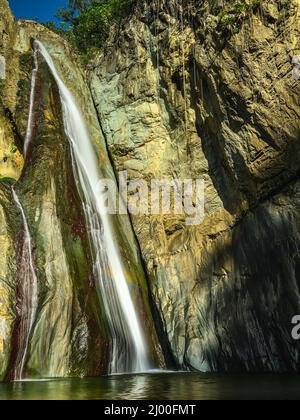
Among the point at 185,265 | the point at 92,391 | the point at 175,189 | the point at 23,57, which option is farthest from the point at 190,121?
the point at 92,391

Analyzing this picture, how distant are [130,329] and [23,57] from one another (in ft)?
39.1

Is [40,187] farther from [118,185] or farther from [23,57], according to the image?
[23,57]

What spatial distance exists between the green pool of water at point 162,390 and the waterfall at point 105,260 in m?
3.57

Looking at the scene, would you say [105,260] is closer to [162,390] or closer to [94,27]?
[162,390]

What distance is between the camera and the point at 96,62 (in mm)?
21531

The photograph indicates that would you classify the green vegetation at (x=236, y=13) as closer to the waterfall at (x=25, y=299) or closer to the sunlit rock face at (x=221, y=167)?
the sunlit rock face at (x=221, y=167)

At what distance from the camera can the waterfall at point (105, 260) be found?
1413 cm

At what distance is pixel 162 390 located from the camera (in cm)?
875

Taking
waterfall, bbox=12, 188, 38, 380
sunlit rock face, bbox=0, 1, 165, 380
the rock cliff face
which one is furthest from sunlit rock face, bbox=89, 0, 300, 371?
waterfall, bbox=12, 188, 38, 380

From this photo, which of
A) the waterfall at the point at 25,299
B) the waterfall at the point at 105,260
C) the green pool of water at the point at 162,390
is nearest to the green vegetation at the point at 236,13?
the waterfall at the point at 105,260

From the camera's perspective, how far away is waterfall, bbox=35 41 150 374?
1413 centimetres

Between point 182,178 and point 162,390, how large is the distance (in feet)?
31.5

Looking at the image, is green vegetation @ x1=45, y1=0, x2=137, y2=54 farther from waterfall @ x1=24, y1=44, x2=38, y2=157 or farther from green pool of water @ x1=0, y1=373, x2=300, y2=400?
green pool of water @ x1=0, y1=373, x2=300, y2=400

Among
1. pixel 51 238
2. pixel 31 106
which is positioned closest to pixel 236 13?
pixel 31 106
